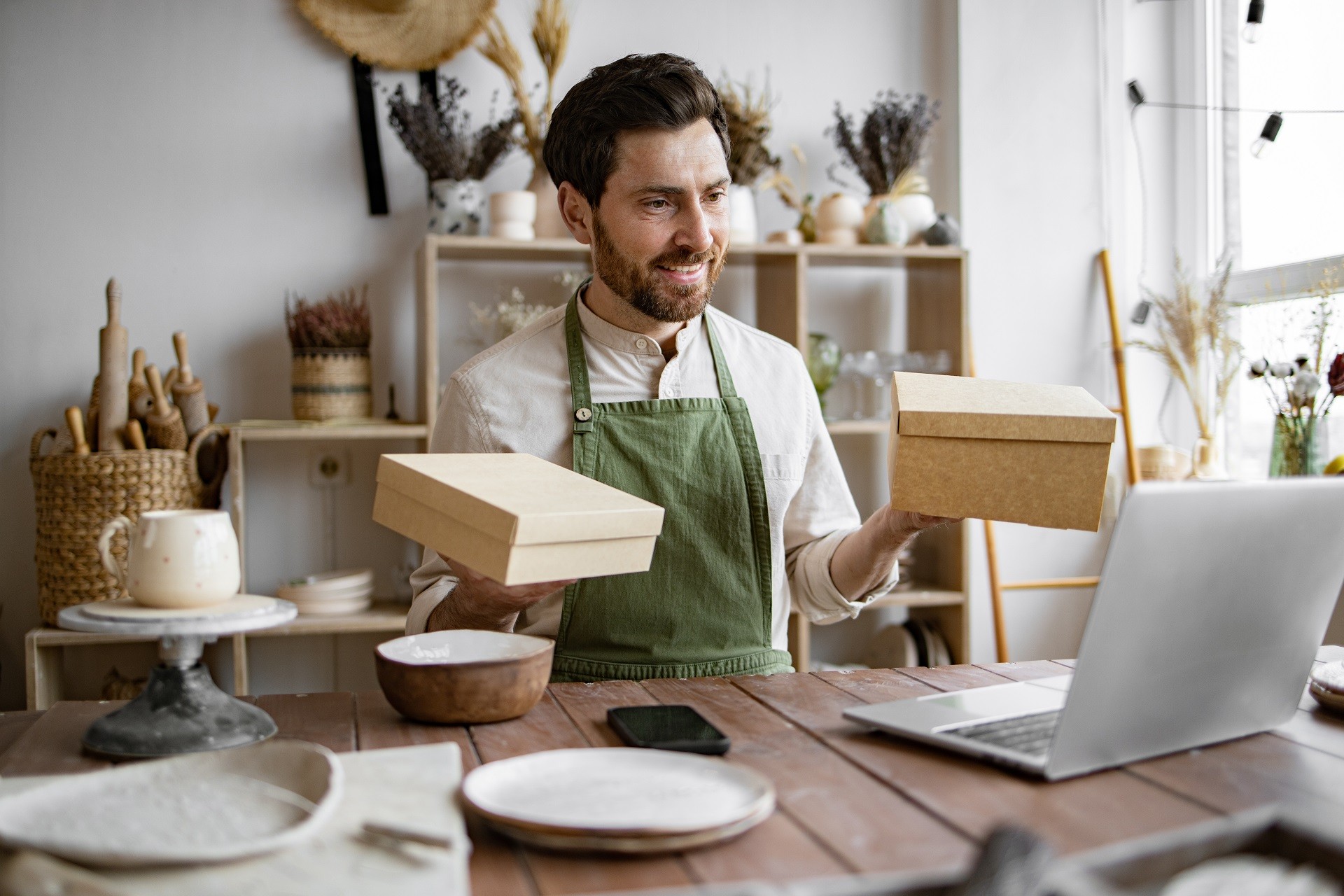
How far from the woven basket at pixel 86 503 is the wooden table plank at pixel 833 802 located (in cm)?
168

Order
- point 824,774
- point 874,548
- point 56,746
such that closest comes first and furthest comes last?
point 824,774
point 56,746
point 874,548

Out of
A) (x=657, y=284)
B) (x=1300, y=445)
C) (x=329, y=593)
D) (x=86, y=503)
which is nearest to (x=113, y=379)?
(x=86, y=503)

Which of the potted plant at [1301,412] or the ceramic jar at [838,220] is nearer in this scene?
the potted plant at [1301,412]

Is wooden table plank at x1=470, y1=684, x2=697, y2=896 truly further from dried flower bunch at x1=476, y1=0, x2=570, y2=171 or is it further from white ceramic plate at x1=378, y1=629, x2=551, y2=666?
dried flower bunch at x1=476, y1=0, x2=570, y2=171

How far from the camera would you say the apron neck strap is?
1.79m

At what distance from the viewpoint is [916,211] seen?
3.06m

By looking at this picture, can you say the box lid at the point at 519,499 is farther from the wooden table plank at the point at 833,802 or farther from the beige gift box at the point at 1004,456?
the beige gift box at the point at 1004,456

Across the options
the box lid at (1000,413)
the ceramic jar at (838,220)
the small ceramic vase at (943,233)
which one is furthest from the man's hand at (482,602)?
the small ceramic vase at (943,233)

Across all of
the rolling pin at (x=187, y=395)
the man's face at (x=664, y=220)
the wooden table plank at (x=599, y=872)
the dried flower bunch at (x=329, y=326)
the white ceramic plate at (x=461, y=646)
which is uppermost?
the man's face at (x=664, y=220)

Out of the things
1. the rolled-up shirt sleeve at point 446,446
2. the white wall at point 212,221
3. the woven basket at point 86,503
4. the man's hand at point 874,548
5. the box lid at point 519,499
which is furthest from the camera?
the white wall at point 212,221

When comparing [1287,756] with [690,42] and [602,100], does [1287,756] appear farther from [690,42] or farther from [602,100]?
[690,42]

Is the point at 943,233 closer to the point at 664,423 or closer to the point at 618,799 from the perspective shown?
the point at 664,423

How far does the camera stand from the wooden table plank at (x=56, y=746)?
41.0 inches

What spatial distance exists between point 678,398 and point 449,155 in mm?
1258
